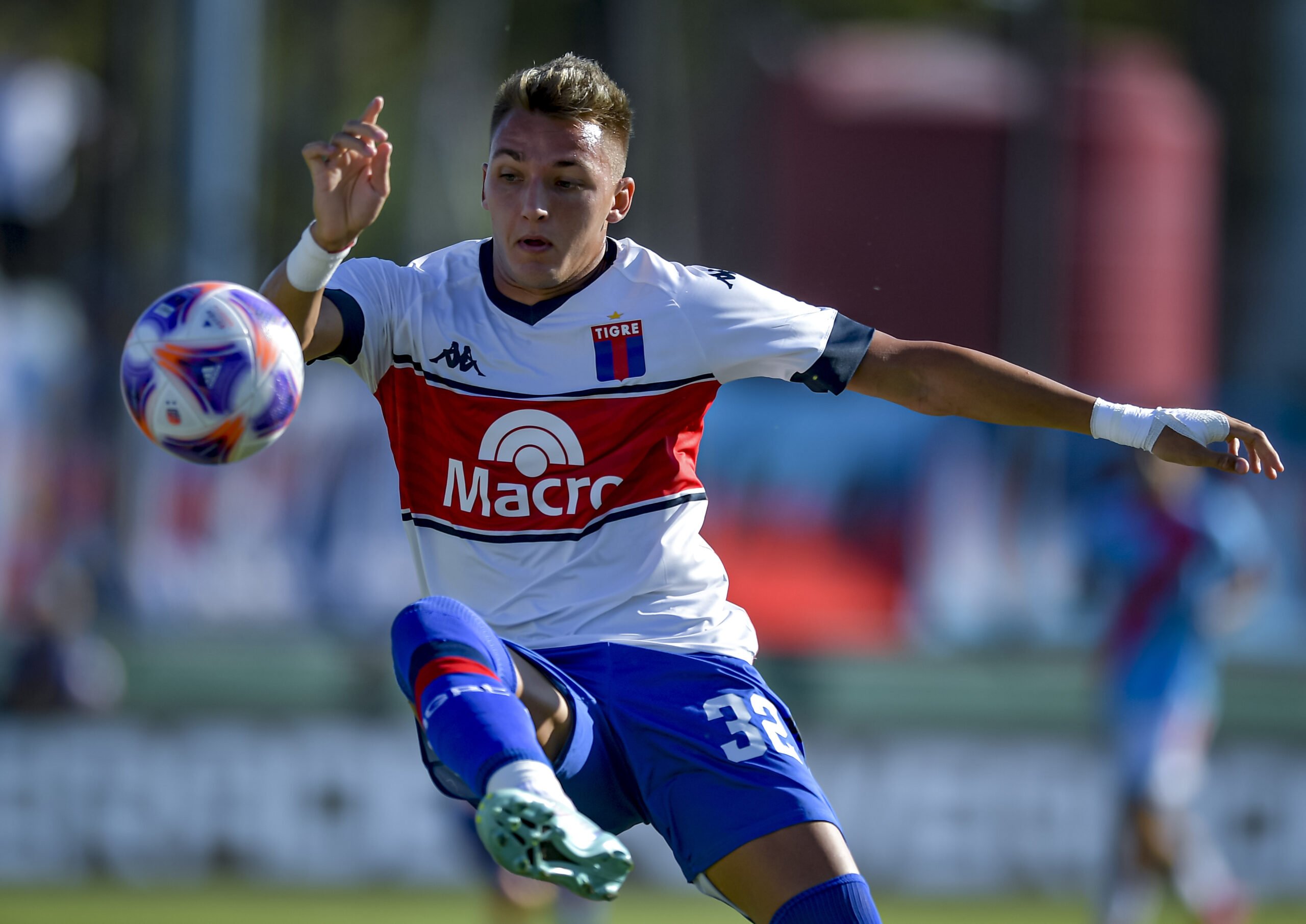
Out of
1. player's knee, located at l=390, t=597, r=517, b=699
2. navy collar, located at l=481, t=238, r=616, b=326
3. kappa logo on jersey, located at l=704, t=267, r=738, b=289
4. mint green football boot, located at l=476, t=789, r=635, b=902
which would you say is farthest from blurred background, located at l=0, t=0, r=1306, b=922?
mint green football boot, located at l=476, t=789, r=635, b=902

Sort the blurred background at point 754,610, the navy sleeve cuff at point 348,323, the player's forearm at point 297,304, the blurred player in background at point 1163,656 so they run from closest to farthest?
the player's forearm at point 297,304 → the navy sleeve cuff at point 348,323 → the blurred player in background at point 1163,656 → the blurred background at point 754,610

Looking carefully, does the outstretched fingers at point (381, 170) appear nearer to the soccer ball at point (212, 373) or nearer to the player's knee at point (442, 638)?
the soccer ball at point (212, 373)

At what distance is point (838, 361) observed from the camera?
191 inches

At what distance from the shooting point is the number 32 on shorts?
14.9ft

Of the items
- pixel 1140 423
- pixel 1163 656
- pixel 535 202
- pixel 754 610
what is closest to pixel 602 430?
pixel 535 202

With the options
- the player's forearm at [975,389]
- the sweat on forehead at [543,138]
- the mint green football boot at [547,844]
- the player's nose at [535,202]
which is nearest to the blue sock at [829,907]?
the mint green football boot at [547,844]

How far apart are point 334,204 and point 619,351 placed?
32.0 inches

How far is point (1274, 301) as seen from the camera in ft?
71.3

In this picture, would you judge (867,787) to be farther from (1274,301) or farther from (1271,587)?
(1274,301)

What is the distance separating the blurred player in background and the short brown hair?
5.74 meters

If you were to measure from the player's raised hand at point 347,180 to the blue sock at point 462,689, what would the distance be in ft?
3.13

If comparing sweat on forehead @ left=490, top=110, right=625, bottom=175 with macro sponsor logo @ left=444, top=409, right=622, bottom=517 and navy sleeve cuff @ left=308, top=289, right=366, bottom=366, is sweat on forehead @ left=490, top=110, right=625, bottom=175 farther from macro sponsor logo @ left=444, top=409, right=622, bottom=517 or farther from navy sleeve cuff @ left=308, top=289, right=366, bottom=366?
macro sponsor logo @ left=444, top=409, right=622, bottom=517

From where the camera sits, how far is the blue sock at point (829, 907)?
4352 mm

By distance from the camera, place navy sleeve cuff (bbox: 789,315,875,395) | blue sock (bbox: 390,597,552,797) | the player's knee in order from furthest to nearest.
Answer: navy sleeve cuff (bbox: 789,315,875,395), the player's knee, blue sock (bbox: 390,597,552,797)
